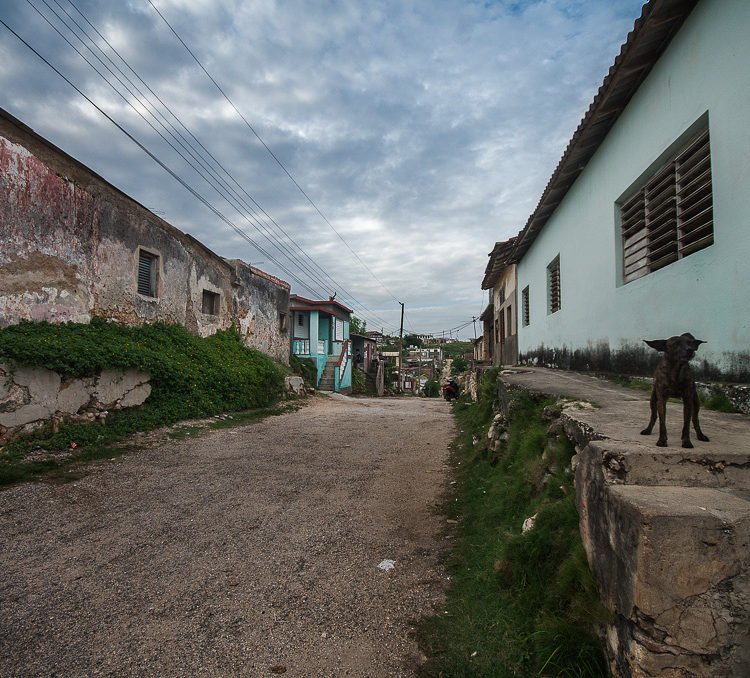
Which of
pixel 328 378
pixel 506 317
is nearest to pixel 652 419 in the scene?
pixel 506 317

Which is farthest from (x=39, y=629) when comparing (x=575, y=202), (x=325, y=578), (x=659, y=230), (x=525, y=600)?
(x=575, y=202)

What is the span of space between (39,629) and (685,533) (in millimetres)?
3041

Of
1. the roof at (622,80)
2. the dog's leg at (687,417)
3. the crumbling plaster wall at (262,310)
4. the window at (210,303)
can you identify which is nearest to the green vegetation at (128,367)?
the window at (210,303)

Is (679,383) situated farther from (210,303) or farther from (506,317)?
(506,317)

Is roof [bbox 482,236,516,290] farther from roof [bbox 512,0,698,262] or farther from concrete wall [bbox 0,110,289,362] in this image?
concrete wall [bbox 0,110,289,362]

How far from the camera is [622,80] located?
14.8 ft

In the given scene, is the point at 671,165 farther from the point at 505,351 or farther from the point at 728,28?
the point at 505,351

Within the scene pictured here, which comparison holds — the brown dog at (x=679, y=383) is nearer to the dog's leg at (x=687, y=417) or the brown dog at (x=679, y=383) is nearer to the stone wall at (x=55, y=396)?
the dog's leg at (x=687, y=417)

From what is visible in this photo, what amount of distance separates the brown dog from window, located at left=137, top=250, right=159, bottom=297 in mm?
10269

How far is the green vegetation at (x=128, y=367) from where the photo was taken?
233 inches

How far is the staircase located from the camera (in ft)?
80.9

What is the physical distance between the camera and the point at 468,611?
238cm

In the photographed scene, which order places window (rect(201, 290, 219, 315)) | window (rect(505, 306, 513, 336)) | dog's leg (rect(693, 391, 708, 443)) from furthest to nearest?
window (rect(505, 306, 513, 336)) < window (rect(201, 290, 219, 315)) < dog's leg (rect(693, 391, 708, 443))

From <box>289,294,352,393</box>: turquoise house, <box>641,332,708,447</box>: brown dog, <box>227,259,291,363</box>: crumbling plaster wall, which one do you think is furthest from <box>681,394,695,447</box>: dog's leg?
<box>289,294,352,393</box>: turquoise house
